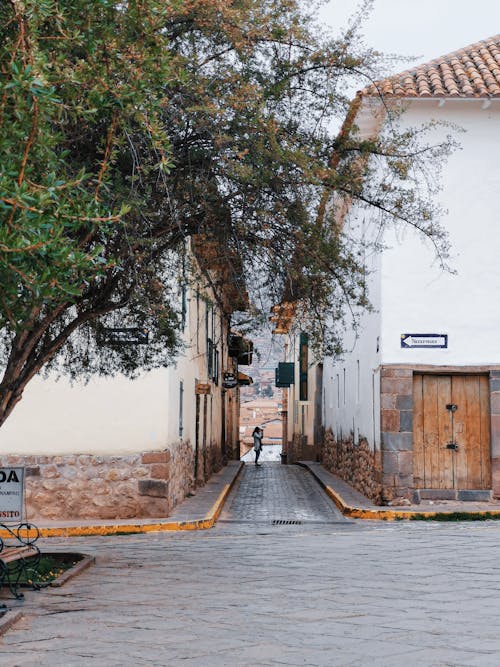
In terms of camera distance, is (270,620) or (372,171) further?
(372,171)

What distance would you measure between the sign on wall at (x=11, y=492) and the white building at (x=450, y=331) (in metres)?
9.15

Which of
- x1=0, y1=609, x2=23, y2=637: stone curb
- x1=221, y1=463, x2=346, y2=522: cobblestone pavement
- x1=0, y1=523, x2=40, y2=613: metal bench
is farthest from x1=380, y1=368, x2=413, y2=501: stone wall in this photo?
x1=0, y1=609, x2=23, y2=637: stone curb

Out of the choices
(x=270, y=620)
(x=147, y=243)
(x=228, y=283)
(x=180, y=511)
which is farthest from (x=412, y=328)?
(x=270, y=620)

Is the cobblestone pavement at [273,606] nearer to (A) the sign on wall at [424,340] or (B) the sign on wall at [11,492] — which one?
(B) the sign on wall at [11,492]

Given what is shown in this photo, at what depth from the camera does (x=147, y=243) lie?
10.1 meters

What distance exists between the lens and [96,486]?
1653cm

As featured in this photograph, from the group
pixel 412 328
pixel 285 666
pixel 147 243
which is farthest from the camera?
pixel 412 328

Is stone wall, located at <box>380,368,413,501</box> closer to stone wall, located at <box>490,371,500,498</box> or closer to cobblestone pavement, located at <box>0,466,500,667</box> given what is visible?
stone wall, located at <box>490,371,500,498</box>

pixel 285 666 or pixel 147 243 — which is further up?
pixel 147 243

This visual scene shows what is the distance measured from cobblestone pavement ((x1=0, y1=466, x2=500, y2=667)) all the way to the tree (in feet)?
7.86

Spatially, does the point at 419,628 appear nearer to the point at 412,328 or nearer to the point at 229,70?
the point at 229,70

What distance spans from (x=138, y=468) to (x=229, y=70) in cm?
788

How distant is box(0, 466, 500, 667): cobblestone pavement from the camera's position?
683 cm

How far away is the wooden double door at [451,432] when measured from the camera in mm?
18672
